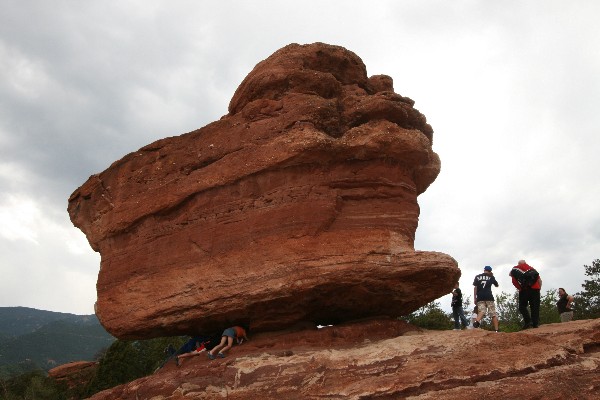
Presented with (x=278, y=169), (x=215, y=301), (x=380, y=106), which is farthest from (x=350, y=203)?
(x=215, y=301)

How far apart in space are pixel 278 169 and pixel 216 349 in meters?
4.20

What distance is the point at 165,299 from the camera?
11.3m

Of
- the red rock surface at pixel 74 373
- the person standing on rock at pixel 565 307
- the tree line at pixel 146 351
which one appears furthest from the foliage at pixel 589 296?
the red rock surface at pixel 74 373

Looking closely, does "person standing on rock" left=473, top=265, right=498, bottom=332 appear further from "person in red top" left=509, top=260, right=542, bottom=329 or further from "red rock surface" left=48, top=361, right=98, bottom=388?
"red rock surface" left=48, top=361, right=98, bottom=388

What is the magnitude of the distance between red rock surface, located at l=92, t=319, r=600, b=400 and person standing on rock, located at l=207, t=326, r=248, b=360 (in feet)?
0.78

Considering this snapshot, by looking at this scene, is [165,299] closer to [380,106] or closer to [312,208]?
[312,208]

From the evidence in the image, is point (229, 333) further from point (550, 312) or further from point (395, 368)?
point (550, 312)

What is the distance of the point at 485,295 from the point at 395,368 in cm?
560

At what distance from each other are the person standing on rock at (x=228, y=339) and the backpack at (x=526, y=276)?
6.63 m

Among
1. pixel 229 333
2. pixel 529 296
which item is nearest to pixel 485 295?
pixel 529 296

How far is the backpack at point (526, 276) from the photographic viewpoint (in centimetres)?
1120

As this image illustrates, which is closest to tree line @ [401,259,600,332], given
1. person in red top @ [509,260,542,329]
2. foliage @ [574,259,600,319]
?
foliage @ [574,259,600,319]

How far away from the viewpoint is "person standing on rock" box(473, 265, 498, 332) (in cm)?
1237

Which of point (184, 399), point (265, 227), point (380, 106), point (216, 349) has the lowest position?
point (184, 399)
